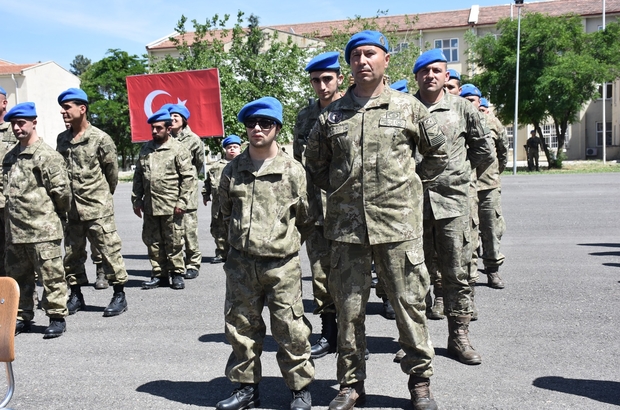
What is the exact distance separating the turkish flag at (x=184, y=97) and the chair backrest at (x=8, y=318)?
42.9ft

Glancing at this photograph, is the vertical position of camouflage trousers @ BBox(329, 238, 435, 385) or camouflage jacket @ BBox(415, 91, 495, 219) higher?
camouflage jacket @ BBox(415, 91, 495, 219)

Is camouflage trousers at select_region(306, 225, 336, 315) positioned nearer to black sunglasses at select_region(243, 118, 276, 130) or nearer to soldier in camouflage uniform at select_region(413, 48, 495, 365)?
soldier in camouflage uniform at select_region(413, 48, 495, 365)

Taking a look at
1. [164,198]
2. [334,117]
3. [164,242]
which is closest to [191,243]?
[164,242]

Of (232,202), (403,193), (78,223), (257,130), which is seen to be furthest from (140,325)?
(403,193)

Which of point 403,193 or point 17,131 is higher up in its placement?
point 17,131

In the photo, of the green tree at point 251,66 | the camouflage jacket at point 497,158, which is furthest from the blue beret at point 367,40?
the green tree at point 251,66

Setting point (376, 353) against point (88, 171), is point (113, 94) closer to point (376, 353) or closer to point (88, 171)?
point (88, 171)

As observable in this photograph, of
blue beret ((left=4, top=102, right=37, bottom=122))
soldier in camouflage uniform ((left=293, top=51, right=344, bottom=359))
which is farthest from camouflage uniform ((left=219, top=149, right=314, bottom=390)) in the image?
blue beret ((left=4, top=102, right=37, bottom=122))

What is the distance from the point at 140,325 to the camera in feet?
21.9

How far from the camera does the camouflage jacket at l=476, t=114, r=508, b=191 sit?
24.2 feet

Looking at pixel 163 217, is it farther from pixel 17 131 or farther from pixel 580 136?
pixel 580 136

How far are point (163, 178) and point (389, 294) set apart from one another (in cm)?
484

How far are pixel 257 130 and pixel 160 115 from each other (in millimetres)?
4141

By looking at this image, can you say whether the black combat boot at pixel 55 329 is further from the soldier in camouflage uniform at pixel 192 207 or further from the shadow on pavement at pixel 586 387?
the shadow on pavement at pixel 586 387
